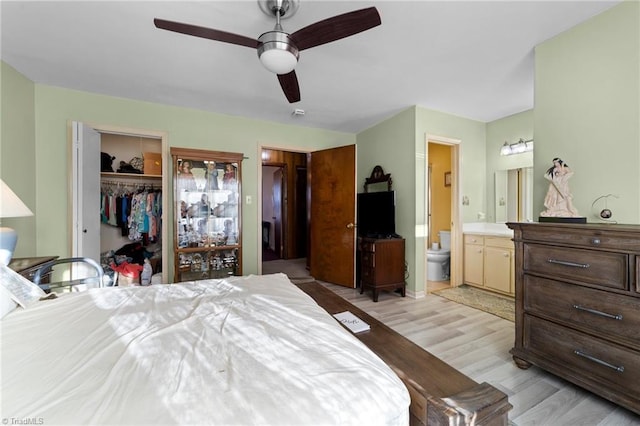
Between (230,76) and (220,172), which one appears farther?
(220,172)

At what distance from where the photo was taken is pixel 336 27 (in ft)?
4.68

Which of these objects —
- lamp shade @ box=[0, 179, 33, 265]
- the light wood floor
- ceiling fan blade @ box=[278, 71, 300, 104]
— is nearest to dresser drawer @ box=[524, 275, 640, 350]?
the light wood floor

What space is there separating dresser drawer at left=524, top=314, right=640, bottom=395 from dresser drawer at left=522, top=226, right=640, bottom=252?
1.86ft

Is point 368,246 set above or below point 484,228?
below

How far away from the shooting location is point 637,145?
5.58ft

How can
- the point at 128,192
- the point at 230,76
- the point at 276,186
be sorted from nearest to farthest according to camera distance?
the point at 230,76 < the point at 128,192 < the point at 276,186

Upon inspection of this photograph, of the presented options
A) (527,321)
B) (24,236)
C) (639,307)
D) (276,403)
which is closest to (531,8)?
(639,307)

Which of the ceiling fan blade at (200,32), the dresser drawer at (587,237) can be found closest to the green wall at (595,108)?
the dresser drawer at (587,237)

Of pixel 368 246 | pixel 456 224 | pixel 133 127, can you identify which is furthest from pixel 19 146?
pixel 456 224

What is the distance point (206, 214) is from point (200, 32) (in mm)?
2287

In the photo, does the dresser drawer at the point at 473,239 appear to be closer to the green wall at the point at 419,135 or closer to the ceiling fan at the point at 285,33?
the green wall at the point at 419,135

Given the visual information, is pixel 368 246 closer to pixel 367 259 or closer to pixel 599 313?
pixel 367 259

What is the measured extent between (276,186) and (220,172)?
10.4ft

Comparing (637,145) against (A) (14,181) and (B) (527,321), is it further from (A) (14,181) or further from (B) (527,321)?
(A) (14,181)
